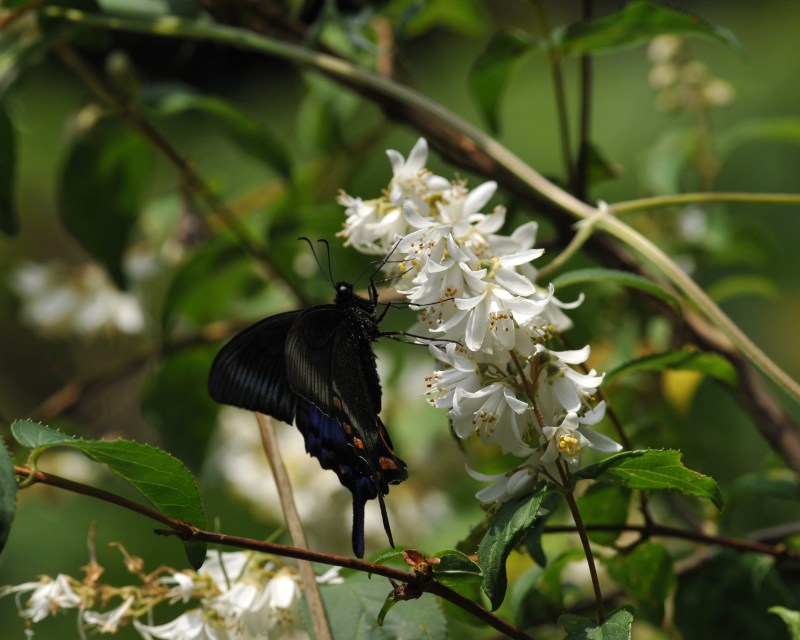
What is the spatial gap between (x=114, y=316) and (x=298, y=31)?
82 cm

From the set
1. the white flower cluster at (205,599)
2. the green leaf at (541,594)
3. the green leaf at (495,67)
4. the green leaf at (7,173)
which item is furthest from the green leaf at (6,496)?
the green leaf at (495,67)

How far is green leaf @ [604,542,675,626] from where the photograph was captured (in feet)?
3.05

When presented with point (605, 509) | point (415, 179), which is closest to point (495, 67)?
point (415, 179)

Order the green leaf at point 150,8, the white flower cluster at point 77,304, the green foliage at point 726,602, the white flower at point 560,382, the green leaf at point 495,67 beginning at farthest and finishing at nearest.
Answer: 1. the white flower cluster at point 77,304
2. the green leaf at point 150,8
3. the green leaf at point 495,67
4. the green foliage at point 726,602
5. the white flower at point 560,382

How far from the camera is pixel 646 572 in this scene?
0.94 meters

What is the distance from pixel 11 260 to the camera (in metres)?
3.73

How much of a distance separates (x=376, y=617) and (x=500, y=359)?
0.91 ft

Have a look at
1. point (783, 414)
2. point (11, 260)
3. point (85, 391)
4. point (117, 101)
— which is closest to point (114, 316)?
point (85, 391)

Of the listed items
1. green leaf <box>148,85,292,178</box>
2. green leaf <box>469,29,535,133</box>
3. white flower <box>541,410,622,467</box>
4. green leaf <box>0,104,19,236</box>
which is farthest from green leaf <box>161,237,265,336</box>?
white flower <box>541,410,622,467</box>

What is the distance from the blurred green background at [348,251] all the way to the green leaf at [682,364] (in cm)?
19

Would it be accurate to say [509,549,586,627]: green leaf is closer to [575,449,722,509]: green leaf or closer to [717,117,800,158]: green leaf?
[575,449,722,509]: green leaf

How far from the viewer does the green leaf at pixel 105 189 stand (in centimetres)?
141

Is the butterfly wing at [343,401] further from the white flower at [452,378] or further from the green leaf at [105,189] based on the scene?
the green leaf at [105,189]

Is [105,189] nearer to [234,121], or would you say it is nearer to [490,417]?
[234,121]
